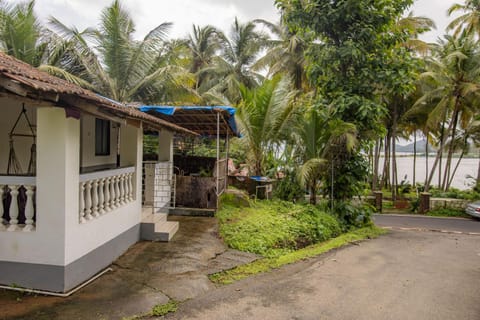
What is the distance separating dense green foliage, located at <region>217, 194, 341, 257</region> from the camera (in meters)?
6.38

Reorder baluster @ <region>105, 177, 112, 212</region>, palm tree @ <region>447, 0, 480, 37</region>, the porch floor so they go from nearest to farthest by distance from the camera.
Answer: the porch floor < baluster @ <region>105, 177, 112, 212</region> < palm tree @ <region>447, 0, 480, 37</region>

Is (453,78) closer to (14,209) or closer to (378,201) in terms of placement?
(378,201)

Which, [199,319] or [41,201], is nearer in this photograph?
[199,319]

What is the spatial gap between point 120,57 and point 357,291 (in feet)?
40.8

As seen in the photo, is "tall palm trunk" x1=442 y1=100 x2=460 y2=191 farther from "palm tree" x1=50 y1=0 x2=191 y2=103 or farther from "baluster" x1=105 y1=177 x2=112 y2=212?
"baluster" x1=105 y1=177 x2=112 y2=212

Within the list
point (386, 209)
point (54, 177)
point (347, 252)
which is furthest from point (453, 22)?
point (54, 177)

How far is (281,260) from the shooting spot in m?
5.75

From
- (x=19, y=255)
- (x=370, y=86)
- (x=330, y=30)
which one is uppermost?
(x=330, y=30)

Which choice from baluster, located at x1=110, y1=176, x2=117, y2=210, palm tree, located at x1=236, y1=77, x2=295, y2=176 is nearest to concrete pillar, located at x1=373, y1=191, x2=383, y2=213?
palm tree, located at x1=236, y1=77, x2=295, y2=176

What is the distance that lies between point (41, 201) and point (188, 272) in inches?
87.7

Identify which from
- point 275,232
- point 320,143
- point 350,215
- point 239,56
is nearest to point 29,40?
point 320,143

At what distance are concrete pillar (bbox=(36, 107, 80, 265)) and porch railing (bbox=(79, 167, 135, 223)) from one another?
39cm

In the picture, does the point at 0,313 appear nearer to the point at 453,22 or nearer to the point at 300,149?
the point at 300,149

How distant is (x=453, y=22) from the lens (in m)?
20.1
